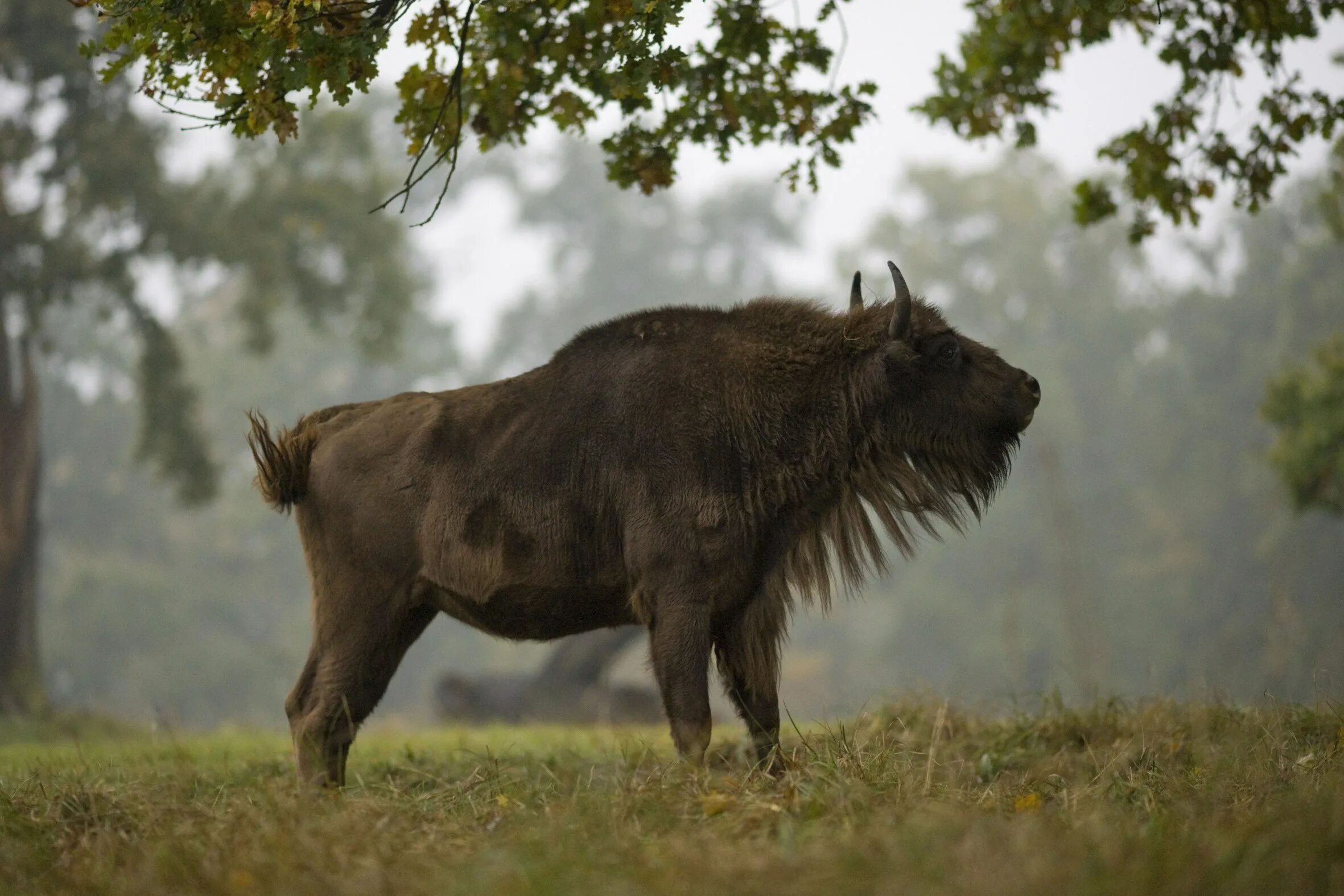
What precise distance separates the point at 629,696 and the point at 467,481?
1471 centimetres

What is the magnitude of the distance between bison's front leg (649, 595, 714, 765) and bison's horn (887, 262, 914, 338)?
1.73 m

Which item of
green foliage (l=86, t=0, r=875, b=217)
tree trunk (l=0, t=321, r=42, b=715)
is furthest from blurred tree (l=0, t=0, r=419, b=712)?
green foliage (l=86, t=0, r=875, b=217)

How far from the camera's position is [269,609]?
50.1 metres

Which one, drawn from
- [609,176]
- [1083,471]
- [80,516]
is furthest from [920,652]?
[609,176]

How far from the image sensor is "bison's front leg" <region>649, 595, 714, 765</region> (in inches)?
233

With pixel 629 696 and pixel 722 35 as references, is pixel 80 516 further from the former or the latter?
pixel 722 35

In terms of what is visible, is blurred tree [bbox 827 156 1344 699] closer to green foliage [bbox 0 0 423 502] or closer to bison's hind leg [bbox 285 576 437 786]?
green foliage [bbox 0 0 423 502]

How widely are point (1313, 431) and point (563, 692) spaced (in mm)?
11557

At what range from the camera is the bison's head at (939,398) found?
6.54 m

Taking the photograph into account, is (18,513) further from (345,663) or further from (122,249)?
(345,663)

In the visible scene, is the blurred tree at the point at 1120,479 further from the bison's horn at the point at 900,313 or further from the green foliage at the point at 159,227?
the bison's horn at the point at 900,313

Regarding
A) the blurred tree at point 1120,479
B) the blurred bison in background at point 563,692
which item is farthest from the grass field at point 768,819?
the blurred tree at point 1120,479

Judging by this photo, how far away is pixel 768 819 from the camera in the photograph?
4.47 metres

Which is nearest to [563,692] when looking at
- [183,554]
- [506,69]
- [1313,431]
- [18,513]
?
[18,513]
